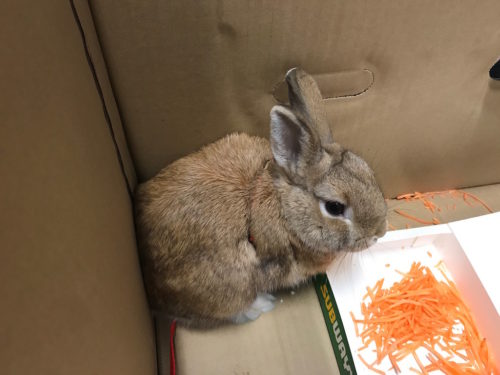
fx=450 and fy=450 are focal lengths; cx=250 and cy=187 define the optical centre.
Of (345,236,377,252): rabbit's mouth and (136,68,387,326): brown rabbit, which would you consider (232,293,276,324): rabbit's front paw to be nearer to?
(136,68,387,326): brown rabbit

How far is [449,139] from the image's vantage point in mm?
1650

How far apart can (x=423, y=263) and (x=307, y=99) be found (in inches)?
31.5

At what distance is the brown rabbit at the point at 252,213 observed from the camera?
124 centimetres

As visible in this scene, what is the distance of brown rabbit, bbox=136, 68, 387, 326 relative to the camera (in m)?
1.24

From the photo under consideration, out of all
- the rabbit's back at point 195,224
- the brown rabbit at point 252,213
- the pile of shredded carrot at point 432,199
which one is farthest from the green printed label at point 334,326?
the pile of shredded carrot at point 432,199

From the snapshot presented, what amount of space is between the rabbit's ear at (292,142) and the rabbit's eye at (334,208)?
112mm

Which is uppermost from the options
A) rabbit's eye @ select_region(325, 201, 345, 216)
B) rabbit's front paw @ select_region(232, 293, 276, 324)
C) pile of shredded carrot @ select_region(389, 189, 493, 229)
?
rabbit's eye @ select_region(325, 201, 345, 216)

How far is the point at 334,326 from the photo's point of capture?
1481 mm

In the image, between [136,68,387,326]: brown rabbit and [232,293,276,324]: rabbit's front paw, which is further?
[232,293,276,324]: rabbit's front paw

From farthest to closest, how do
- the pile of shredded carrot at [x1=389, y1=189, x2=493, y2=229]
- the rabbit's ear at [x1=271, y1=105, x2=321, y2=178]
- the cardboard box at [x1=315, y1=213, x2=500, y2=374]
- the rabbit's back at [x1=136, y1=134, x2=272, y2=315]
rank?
the pile of shredded carrot at [x1=389, y1=189, x2=493, y2=229] < the cardboard box at [x1=315, y1=213, x2=500, y2=374] < the rabbit's back at [x1=136, y1=134, x2=272, y2=315] < the rabbit's ear at [x1=271, y1=105, x2=321, y2=178]

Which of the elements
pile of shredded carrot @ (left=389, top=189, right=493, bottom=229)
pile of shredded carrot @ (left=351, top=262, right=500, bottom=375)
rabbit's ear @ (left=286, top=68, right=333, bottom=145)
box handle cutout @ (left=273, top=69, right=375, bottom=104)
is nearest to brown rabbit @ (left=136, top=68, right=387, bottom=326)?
rabbit's ear @ (left=286, top=68, right=333, bottom=145)

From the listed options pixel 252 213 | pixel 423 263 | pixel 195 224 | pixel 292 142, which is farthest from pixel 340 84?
pixel 423 263

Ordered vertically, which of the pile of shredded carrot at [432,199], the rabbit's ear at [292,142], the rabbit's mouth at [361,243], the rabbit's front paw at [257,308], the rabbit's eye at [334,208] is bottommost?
the rabbit's front paw at [257,308]

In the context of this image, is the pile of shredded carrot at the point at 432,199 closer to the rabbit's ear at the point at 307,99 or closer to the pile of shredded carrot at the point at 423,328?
the pile of shredded carrot at the point at 423,328
